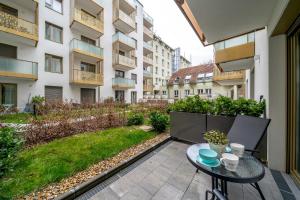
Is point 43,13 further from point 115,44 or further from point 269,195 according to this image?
point 269,195

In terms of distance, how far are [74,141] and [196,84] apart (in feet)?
90.5

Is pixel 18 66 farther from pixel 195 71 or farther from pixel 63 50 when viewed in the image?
pixel 195 71

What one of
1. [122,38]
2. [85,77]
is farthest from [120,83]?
[122,38]

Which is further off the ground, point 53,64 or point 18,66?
point 53,64

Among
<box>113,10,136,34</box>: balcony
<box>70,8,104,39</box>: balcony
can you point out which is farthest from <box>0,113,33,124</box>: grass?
<box>113,10,136,34</box>: balcony

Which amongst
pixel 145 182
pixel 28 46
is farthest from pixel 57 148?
pixel 28 46

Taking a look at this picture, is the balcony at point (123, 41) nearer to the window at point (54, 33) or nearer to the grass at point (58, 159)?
the window at point (54, 33)

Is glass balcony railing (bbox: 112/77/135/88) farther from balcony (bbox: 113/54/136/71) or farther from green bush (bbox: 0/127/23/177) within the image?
green bush (bbox: 0/127/23/177)

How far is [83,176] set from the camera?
113 inches

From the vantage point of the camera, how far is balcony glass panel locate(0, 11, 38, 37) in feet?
29.9

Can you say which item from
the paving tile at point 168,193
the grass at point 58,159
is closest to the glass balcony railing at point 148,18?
the grass at point 58,159

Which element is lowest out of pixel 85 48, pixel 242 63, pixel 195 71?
pixel 242 63

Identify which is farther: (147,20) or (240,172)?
(147,20)

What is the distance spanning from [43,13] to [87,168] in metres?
13.8
